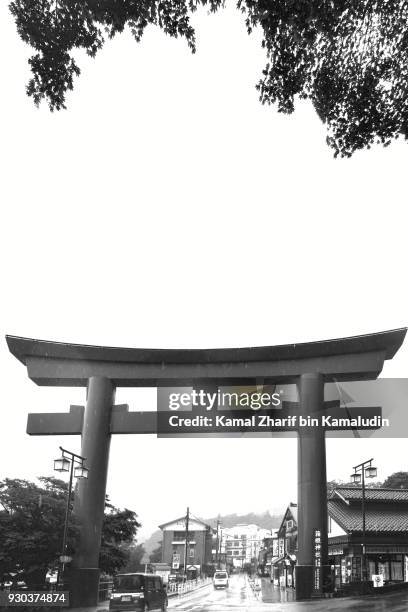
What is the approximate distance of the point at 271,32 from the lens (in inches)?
210

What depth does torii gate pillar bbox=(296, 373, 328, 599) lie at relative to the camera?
14.4 meters

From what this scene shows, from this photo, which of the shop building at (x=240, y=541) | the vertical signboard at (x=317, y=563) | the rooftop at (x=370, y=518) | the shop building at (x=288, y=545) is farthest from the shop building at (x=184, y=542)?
the vertical signboard at (x=317, y=563)

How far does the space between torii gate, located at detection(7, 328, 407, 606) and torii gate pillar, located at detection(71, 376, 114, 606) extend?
27 millimetres

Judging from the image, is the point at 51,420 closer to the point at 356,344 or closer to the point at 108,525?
the point at 108,525

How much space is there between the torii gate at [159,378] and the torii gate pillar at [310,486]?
27mm

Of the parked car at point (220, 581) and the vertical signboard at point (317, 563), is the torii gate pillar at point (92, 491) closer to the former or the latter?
the vertical signboard at point (317, 563)

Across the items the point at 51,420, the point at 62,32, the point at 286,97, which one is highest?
the point at 62,32

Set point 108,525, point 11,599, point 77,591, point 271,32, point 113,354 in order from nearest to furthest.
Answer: point 271,32
point 11,599
point 77,591
point 113,354
point 108,525

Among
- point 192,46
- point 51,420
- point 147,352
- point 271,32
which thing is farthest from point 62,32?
point 51,420

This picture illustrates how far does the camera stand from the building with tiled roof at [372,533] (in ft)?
79.3

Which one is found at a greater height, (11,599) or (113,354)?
(113,354)

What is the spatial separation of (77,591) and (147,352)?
272 inches

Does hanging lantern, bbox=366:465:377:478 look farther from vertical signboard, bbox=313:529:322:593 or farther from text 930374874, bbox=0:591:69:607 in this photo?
text 930374874, bbox=0:591:69:607

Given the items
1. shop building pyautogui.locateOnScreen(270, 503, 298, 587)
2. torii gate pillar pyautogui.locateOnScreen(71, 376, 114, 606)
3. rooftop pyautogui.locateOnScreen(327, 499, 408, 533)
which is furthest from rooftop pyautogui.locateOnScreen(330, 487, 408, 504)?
torii gate pillar pyautogui.locateOnScreen(71, 376, 114, 606)
